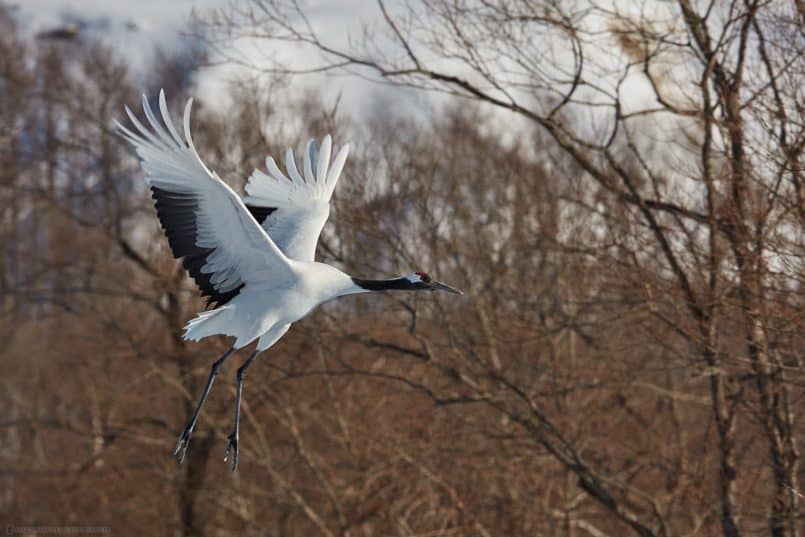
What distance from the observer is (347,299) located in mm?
12133

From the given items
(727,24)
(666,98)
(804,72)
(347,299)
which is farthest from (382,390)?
(804,72)

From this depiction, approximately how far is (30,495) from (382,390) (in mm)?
9822

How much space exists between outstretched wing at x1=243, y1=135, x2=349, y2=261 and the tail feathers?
926 millimetres

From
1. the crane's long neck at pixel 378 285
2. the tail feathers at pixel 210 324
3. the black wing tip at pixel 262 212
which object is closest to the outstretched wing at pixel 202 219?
the tail feathers at pixel 210 324

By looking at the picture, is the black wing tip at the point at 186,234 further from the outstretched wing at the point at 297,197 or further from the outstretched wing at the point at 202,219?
the outstretched wing at the point at 297,197

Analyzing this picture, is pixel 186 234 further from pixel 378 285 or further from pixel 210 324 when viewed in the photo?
pixel 378 285

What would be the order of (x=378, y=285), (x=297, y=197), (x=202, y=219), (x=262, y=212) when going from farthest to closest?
1. (x=262, y=212)
2. (x=297, y=197)
3. (x=378, y=285)
4. (x=202, y=219)

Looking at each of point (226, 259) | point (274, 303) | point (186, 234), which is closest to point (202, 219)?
point (186, 234)

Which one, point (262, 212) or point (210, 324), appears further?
point (262, 212)

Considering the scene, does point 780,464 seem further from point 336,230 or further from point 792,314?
point 336,230

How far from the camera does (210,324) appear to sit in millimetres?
7172

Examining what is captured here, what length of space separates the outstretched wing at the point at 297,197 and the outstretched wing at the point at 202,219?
0.76 metres

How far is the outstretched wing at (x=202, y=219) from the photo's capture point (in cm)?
648

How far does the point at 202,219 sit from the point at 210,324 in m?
Result: 0.74
